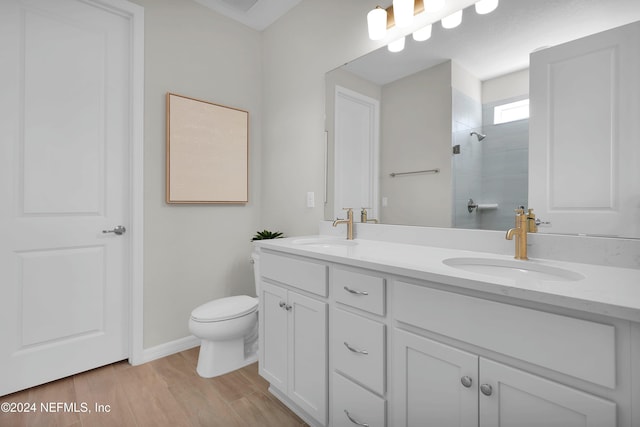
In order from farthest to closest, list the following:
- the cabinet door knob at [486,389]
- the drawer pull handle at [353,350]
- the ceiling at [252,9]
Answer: the ceiling at [252,9], the drawer pull handle at [353,350], the cabinet door knob at [486,389]

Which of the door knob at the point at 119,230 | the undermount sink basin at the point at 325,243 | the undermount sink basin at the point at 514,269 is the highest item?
the door knob at the point at 119,230

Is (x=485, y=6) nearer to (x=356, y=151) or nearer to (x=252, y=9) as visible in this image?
(x=356, y=151)

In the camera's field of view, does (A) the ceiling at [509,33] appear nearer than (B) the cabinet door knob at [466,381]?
No

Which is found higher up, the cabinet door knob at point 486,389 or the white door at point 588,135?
the white door at point 588,135

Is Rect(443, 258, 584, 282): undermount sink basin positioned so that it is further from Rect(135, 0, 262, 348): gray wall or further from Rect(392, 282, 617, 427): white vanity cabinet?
Rect(135, 0, 262, 348): gray wall

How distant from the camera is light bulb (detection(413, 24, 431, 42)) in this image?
1.52 m

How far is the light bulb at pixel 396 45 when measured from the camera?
5.34 ft

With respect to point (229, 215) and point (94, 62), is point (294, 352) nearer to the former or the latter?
point (229, 215)

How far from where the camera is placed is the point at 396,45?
Answer: 5.42 ft

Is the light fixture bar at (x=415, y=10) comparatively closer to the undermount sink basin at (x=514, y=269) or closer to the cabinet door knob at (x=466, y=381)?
the undermount sink basin at (x=514, y=269)

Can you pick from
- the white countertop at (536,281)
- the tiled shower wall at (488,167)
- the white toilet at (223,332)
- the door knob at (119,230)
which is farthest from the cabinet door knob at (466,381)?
the door knob at (119,230)

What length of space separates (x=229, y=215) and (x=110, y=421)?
1.46 metres

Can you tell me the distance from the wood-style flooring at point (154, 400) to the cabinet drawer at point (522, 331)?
101cm

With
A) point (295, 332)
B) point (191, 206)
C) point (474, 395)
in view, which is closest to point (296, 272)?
point (295, 332)
